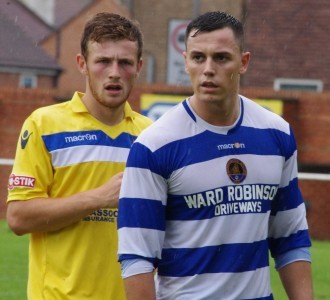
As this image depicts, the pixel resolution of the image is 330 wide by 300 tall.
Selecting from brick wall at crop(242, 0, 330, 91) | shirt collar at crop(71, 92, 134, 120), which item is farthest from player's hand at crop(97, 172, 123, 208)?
brick wall at crop(242, 0, 330, 91)

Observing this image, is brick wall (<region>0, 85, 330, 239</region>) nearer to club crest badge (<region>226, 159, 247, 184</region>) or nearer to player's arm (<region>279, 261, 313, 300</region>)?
player's arm (<region>279, 261, 313, 300</region>)

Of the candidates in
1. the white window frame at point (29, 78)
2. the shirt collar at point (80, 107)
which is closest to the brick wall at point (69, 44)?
the white window frame at point (29, 78)

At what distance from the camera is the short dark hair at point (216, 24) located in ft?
14.9

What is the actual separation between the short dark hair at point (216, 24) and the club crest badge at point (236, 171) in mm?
418

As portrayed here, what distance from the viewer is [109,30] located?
5.55 meters

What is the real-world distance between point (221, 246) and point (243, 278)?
0.47ft

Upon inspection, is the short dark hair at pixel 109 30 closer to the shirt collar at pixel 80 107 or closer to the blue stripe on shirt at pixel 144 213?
the shirt collar at pixel 80 107

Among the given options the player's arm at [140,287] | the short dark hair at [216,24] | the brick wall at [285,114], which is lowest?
the player's arm at [140,287]

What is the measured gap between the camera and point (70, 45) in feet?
219

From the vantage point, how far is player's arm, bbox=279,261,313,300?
4.70 m

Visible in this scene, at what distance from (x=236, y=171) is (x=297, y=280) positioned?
51 cm

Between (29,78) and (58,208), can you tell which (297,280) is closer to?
(58,208)

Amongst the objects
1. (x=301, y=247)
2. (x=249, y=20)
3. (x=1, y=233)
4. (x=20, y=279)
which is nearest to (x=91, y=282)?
(x=301, y=247)

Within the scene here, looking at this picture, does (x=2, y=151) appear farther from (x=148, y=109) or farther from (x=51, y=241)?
(x=51, y=241)
